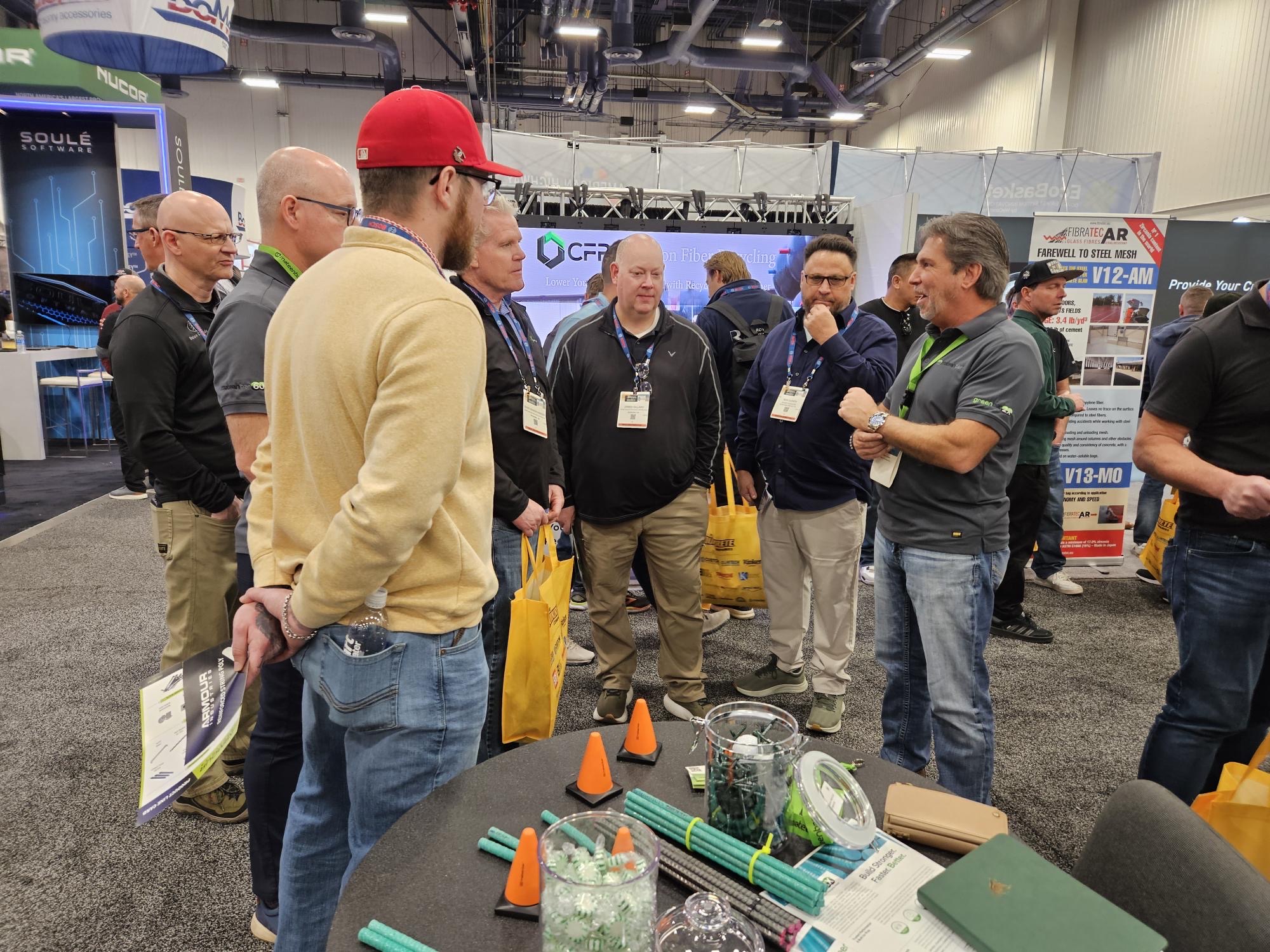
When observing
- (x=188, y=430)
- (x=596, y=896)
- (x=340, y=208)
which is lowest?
(x=596, y=896)

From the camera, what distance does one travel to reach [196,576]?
229 centimetres

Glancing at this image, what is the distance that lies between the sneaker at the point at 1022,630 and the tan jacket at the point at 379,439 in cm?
331

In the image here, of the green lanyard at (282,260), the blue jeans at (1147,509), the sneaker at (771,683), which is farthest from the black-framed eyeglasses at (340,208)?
the blue jeans at (1147,509)

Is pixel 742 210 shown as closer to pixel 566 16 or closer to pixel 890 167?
pixel 890 167

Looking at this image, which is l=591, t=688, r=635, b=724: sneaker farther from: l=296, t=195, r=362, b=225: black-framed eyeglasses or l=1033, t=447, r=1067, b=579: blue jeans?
l=1033, t=447, r=1067, b=579: blue jeans

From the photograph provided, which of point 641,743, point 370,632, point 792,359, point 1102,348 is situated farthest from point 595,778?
point 1102,348

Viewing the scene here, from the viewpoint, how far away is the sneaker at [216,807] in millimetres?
2258

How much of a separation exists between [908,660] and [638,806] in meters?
1.32

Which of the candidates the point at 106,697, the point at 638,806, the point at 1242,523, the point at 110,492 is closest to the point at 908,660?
the point at 1242,523

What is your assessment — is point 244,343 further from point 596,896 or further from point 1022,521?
point 1022,521

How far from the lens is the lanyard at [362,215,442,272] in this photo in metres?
1.12

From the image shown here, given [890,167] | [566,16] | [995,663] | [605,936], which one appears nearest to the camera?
[605,936]

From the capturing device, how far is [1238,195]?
27.7ft

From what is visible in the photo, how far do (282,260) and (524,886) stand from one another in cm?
155
